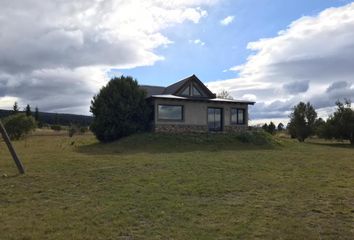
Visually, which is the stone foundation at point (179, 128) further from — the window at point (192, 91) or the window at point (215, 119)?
the window at point (192, 91)

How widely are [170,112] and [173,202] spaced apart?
21420 millimetres

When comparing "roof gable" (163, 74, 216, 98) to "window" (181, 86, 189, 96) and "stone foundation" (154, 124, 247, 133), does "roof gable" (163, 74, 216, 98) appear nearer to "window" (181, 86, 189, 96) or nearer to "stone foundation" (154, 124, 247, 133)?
"window" (181, 86, 189, 96)

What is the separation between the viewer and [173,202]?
26.2 feet

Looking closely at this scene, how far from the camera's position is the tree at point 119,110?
1085 inches

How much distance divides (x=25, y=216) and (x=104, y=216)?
1437 mm

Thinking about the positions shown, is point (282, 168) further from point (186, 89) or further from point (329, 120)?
point (329, 120)

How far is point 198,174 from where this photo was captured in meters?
11.9

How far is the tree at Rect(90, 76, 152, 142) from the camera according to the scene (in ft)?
90.4

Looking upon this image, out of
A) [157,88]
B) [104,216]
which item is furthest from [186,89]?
[104,216]

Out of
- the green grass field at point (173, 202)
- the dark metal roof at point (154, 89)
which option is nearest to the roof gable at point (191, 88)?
the dark metal roof at point (154, 89)

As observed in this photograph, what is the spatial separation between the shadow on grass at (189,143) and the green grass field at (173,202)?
9.19 metres

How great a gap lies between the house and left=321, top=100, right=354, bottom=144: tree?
45.2 feet

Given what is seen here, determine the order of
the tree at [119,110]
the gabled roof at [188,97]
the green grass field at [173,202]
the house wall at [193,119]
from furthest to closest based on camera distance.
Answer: the gabled roof at [188,97] < the house wall at [193,119] < the tree at [119,110] < the green grass field at [173,202]

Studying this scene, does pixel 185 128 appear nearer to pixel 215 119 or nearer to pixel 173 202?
pixel 215 119
